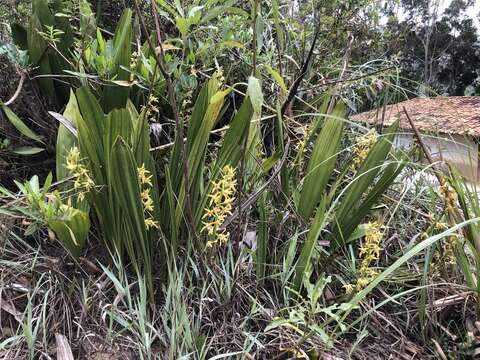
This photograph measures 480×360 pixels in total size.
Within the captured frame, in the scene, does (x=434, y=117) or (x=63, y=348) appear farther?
(x=434, y=117)

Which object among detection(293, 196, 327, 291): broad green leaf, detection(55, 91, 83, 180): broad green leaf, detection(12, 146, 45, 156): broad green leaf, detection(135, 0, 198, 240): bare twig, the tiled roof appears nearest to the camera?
detection(135, 0, 198, 240): bare twig

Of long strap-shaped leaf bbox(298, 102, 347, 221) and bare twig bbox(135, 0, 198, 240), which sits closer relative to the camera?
bare twig bbox(135, 0, 198, 240)

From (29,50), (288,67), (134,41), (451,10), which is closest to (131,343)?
(29,50)

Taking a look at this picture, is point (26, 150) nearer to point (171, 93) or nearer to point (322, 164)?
point (171, 93)

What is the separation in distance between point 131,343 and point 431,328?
892 millimetres

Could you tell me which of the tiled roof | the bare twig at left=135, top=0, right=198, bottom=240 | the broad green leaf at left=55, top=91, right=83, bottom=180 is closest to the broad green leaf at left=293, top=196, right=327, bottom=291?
the bare twig at left=135, top=0, right=198, bottom=240

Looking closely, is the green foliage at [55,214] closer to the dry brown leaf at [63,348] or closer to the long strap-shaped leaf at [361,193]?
the dry brown leaf at [63,348]

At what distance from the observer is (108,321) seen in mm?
1241

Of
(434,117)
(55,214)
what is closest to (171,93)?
(55,214)

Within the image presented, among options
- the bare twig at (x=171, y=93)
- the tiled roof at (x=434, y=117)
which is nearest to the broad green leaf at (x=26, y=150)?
the bare twig at (x=171, y=93)

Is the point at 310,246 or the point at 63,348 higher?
the point at 310,246

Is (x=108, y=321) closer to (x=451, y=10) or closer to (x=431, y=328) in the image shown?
(x=431, y=328)

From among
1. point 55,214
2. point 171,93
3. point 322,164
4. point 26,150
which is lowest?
point 26,150

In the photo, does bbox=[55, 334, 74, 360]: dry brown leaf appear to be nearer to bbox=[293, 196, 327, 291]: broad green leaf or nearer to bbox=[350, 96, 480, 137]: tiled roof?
bbox=[293, 196, 327, 291]: broad green leaf
